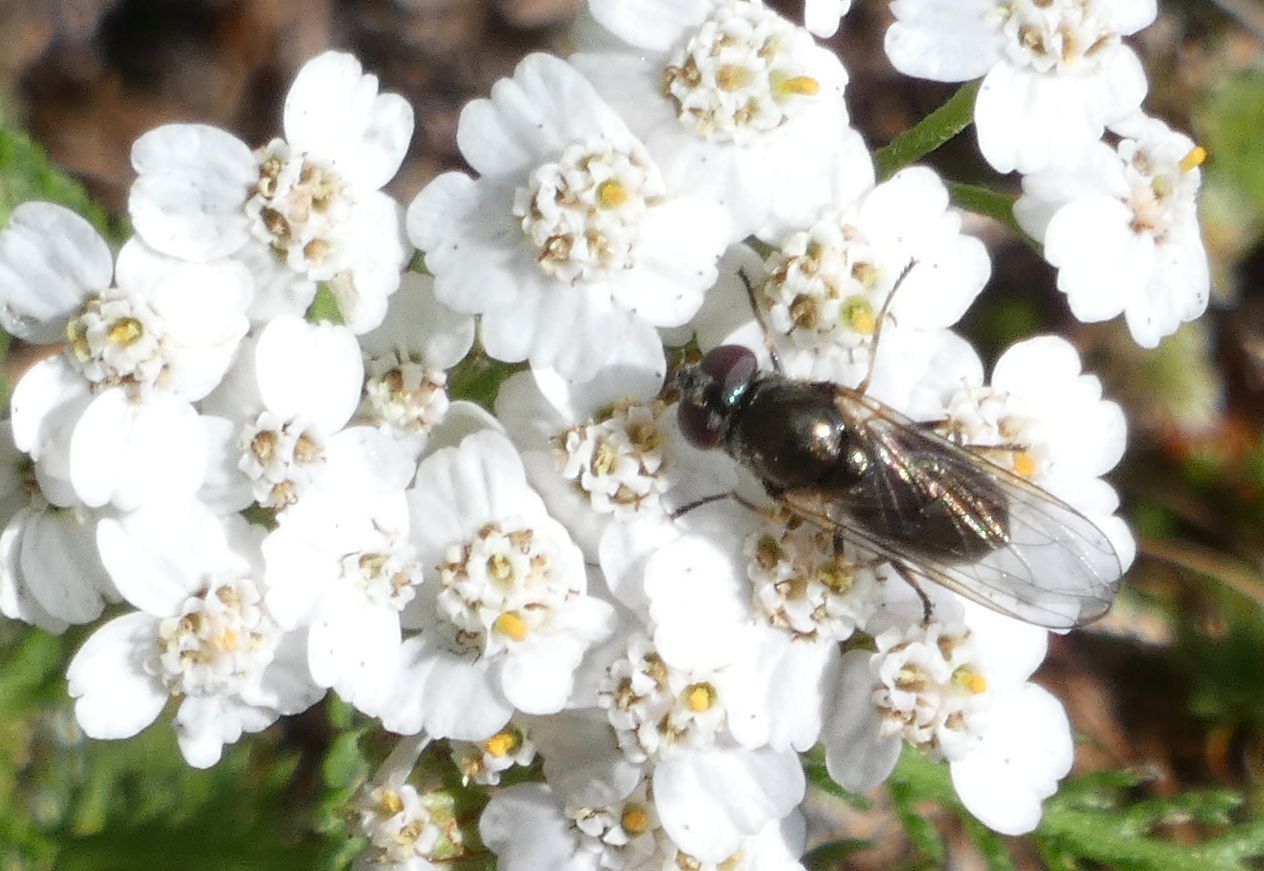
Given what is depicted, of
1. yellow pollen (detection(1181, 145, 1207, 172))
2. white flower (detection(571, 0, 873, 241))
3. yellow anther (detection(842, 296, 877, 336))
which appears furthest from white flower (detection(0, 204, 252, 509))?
yellow pollen (detection(1181, 145, 1207, 172))

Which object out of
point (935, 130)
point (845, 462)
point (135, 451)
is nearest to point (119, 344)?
point (135, 451)

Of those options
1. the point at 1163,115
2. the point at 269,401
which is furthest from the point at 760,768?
the point at 1163,115

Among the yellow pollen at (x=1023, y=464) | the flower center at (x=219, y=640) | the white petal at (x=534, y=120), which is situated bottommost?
the flower center at (x=219, y=640)

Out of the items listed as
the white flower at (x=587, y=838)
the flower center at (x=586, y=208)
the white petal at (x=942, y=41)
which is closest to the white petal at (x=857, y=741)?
the white flower at (x=587, y=838)

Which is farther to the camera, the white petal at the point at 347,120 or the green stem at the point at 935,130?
the green stem at the point at 935,130

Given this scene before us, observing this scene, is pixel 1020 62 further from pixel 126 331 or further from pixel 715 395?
pixel 126 331

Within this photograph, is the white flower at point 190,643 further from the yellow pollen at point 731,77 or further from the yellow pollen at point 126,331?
the yellow pollen at point 731,77

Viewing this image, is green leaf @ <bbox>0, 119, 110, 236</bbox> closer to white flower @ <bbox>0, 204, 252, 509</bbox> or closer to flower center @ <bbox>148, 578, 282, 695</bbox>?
white flower @ <bbox>0, 204, 252, 509</bbox>
